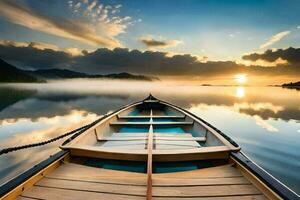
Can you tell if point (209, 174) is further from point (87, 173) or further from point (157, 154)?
point (87, 173)

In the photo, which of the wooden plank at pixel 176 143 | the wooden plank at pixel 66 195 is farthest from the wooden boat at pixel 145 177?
the wooden plank at pixel 176 143

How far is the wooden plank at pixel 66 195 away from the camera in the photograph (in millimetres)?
2819

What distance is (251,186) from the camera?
123 inches

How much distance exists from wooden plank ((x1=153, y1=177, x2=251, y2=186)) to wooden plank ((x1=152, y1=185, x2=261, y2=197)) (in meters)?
0.09

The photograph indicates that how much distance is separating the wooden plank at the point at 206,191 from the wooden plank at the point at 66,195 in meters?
0.36

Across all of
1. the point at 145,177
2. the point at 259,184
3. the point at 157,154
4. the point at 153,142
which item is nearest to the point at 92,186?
the point at 145,177

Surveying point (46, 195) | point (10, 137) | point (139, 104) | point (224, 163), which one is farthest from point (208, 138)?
point (10, 137)

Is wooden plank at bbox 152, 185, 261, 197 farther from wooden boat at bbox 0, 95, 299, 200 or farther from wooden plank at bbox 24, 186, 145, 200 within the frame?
wooden plank at bbox 24, 186, 145, 200

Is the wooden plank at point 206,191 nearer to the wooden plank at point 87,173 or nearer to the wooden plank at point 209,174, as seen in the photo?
the wooden plank at point 209,174

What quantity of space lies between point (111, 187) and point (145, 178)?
0.54 m

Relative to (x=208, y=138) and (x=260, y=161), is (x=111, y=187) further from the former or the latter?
(x=260, y=161)

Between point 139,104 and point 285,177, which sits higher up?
point 139,104

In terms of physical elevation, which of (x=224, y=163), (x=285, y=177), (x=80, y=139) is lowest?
(x=285, y=177)

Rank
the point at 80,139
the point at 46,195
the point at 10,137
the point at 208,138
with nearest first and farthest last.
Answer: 1. the point at 46,195
2. the point at 80,139
3. the point at 208,138
4. the point at 10,137
